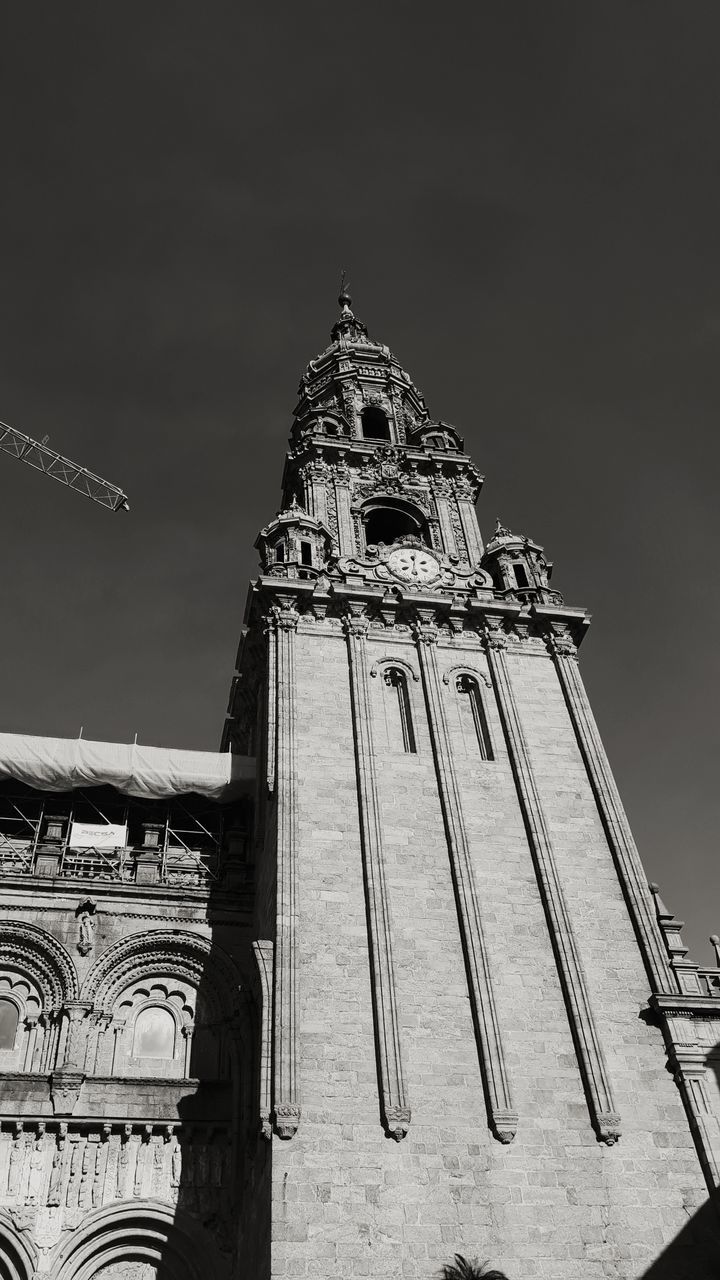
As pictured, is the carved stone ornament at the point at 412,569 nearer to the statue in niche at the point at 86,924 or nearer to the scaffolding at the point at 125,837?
the scaffolding at the point at 125,837

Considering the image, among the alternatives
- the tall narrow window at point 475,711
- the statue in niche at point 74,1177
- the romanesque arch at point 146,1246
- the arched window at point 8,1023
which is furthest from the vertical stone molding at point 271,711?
the romanesque arch at point 146,1246

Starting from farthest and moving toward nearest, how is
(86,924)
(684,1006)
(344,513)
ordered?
(344,513)
(86,924)
(684,1006)

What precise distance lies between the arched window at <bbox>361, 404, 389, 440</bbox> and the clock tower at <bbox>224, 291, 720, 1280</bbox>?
40.2 feet

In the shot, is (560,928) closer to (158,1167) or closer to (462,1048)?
(462,1048)

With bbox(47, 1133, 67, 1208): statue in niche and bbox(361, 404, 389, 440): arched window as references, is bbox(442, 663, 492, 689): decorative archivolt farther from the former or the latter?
bbox(361, 404, 389, 440): arched window

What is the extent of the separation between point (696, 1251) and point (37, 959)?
1614 cm

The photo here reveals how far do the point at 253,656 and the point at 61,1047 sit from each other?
14.1m

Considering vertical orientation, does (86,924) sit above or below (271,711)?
below

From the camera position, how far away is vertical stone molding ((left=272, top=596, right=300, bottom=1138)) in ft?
64.8

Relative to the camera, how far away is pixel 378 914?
23125 millimetres

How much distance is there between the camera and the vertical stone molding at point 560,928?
21031 millimetres

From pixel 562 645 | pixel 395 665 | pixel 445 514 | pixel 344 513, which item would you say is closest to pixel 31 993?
pixel 395 665

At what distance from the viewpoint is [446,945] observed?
23234 millimetres

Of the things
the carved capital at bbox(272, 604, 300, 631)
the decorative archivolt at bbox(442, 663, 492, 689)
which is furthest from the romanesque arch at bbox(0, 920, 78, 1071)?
the decorative archivolt at bbox(442, 663, 492, 689)
